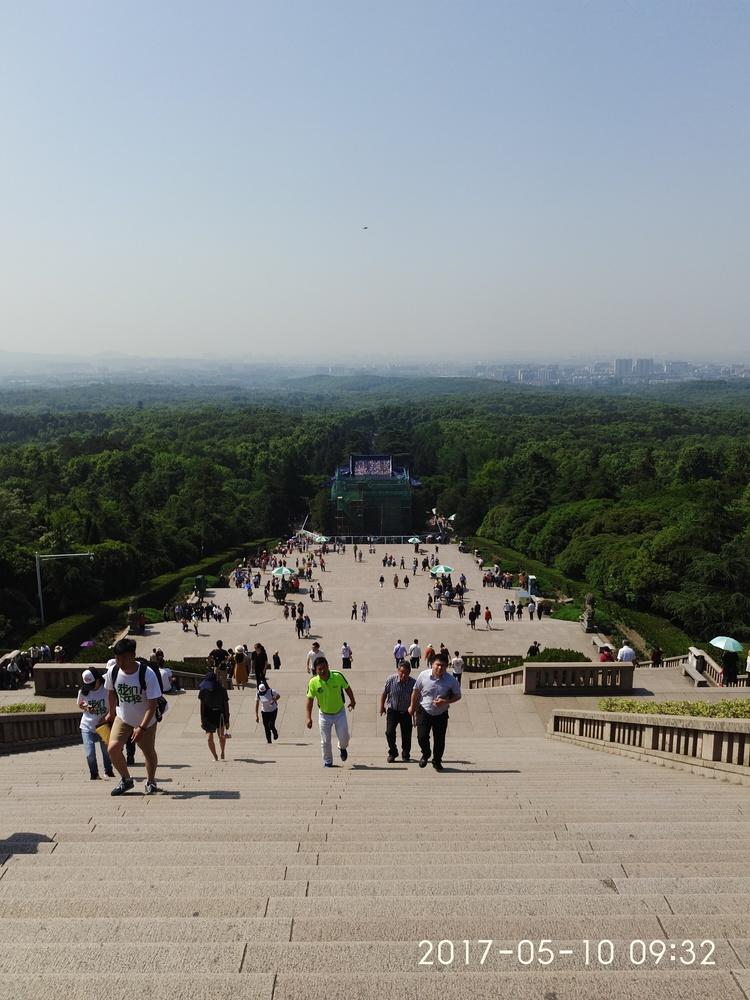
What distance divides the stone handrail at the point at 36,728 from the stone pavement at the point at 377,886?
2.47m

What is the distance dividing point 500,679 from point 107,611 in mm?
20637

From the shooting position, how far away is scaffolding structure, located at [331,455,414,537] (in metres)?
73.9

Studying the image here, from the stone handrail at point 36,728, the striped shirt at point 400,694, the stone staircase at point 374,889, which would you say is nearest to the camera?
the stone staircase at point 374,889

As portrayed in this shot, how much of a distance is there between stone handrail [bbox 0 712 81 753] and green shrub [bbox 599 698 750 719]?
8003 millimetres

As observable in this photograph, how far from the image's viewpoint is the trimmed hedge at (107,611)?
97.6ft

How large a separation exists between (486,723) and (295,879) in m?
10.6

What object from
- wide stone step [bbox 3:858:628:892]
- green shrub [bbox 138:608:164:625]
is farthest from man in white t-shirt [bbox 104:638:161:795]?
green shrub [bbox 138:608:164:625]

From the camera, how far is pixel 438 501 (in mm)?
79125

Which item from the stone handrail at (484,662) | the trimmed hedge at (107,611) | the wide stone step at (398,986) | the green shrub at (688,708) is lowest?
the trimmed hedge at (107,611)

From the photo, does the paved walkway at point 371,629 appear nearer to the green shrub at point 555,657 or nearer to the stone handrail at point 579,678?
the green shrub at point 555,657

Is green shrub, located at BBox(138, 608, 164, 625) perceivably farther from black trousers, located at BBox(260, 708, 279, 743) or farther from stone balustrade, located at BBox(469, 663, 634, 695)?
black trousers, located at BBox(260, 708, 279, 743)

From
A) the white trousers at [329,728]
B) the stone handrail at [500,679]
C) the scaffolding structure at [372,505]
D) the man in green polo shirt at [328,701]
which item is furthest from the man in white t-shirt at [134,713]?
the scaffolding structure at [372,505]

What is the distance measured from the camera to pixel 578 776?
927cm

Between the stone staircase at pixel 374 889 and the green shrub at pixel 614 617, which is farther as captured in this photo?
the green shrub at pixel 614 617
